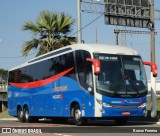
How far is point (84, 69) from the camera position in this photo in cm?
2011

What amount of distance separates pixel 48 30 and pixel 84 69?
13.6 metres

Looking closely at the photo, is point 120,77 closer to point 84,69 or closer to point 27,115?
point 84,69

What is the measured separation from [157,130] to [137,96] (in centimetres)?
844

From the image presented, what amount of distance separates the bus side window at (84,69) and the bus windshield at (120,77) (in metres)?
0.42

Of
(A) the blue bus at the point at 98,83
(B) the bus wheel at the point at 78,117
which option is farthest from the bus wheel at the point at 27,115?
(B) the bus wheel at the point at 78,117

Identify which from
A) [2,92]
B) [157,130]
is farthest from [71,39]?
[2,92]

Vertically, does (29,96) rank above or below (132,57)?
below

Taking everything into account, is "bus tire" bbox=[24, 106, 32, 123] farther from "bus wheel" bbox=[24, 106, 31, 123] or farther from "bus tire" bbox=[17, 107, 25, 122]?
"bus tire" bbox=[17, 107, 25, 122]

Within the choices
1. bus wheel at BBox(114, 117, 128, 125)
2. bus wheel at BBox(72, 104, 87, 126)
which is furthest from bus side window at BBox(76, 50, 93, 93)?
bus wheel at BBox(114, 117, 128, 125)

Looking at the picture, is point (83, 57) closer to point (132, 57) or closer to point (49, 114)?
point (132, 57)

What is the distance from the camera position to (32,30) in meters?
33.1

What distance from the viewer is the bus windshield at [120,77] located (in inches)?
770

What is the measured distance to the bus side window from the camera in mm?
19781

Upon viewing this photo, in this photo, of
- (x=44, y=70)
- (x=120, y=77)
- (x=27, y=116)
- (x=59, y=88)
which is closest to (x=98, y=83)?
(x=120, y=77)
